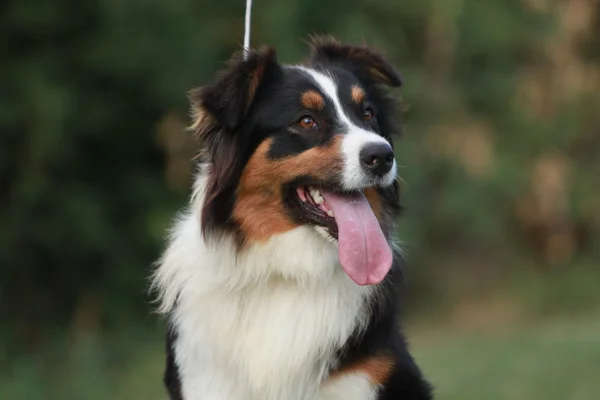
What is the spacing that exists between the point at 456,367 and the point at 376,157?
6.94 m

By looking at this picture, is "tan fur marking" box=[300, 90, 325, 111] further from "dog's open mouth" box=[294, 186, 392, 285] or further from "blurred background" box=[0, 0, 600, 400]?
"blurred background" box=[0, 0, 600, 400]

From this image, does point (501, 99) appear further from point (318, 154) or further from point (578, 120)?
point (318, 154)

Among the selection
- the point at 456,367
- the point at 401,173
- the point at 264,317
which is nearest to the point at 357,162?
the point at 264,317

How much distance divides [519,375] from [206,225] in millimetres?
6158

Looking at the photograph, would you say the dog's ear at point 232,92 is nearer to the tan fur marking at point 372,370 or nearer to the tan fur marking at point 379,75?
the tan fur marking at point 379,75

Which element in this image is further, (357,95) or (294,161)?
(357,95)

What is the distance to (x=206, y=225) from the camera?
4.80 meters

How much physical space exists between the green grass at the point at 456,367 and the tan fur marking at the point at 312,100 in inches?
177

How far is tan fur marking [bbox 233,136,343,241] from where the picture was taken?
470 centimetres

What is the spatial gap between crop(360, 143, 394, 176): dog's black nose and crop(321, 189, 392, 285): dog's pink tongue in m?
0.25

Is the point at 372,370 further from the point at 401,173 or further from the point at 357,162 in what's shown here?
the point at 401,173

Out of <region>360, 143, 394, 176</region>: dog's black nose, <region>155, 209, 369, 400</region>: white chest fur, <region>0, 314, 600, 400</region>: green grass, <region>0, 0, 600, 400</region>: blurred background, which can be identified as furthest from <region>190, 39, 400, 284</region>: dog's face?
<region>0, 0, 600, 400</region>: blurred background

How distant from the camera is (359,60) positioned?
5.37 meters

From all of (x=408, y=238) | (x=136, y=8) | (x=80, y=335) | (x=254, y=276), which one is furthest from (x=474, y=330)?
(x=254, y=276)
